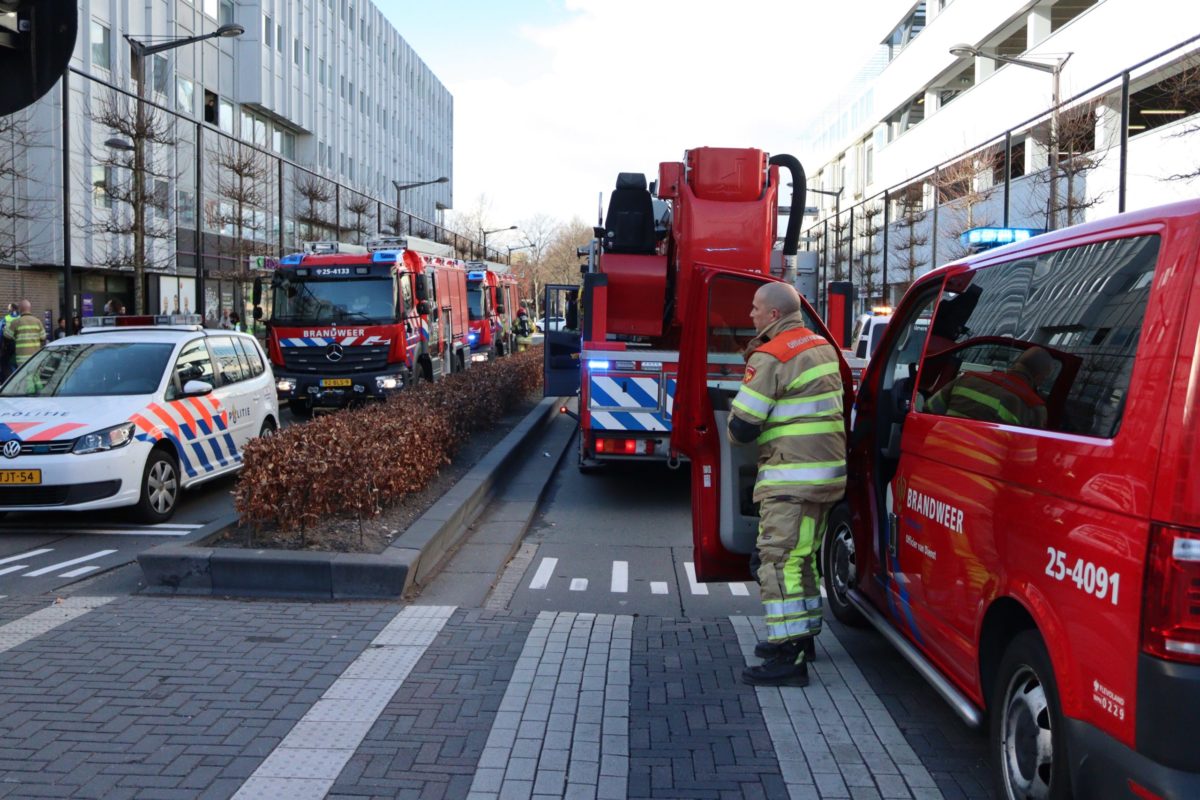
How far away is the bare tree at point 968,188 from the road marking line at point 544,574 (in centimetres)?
2094

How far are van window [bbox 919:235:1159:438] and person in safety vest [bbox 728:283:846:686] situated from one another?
542mm

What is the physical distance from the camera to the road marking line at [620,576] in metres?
7.46

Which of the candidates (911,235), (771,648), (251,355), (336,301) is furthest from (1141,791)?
(911,235)

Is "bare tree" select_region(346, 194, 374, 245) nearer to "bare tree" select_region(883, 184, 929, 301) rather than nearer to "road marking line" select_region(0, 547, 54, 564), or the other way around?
"bare tree" select_region(883, 184, 929, 301)

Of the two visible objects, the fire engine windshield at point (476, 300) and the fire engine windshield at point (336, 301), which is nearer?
the fire engine windshield at point (336, 301)

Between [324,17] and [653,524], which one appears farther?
[324,17]

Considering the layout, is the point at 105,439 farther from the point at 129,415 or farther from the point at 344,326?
the point at 344,326

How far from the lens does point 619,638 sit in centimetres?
596

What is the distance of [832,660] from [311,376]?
1336cm

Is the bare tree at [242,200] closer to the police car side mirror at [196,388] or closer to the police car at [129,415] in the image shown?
the police car at [129,415]

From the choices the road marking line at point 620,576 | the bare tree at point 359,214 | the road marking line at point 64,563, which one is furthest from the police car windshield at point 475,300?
the road marking line at point 620,576

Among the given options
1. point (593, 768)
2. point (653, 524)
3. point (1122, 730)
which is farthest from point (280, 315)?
point (1122, 730)

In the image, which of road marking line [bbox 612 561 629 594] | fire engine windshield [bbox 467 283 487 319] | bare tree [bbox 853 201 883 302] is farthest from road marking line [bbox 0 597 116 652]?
bare tree [bbox 853 201 883 302]

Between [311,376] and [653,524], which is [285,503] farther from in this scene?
[311,376]
